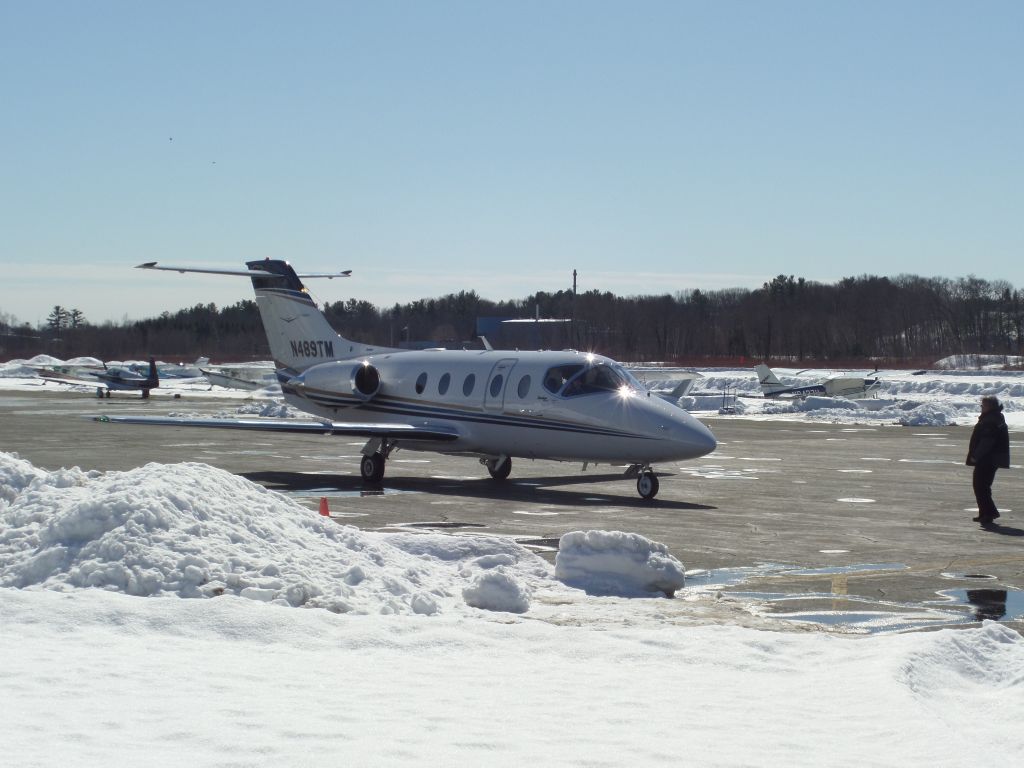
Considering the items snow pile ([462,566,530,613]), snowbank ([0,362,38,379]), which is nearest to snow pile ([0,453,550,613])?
snow pile ([462,566,530,613])

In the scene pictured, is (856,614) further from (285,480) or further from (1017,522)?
(285,480)

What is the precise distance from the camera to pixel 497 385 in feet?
66.9

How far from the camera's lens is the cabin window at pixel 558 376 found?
63.9ft

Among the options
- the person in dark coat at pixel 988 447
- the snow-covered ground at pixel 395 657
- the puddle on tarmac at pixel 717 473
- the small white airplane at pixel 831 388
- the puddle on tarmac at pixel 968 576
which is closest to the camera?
the snow-covered ground at pixel 395 657

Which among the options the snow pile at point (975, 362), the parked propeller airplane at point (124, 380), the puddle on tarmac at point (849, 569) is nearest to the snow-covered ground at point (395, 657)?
the puddle on tarmac at point (849, 569)

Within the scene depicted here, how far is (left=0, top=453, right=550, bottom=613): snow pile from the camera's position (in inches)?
329

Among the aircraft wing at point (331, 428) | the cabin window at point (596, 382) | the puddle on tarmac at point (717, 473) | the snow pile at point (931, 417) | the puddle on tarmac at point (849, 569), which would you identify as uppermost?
the cabin window at point (596, 382)

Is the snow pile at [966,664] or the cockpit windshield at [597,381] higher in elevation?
the cockpit windshield at [597,381]

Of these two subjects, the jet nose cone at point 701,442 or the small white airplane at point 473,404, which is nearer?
the jet nose cone at point 701,442

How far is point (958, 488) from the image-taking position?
19.8m

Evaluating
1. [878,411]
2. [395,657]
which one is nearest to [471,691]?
[395,657]

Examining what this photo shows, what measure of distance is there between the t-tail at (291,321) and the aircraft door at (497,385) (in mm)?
5069

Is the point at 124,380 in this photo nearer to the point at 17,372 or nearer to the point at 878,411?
the point at 878,411

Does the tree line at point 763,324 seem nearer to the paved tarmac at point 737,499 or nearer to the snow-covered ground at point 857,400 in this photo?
the snow-covered ground at point 857,400
